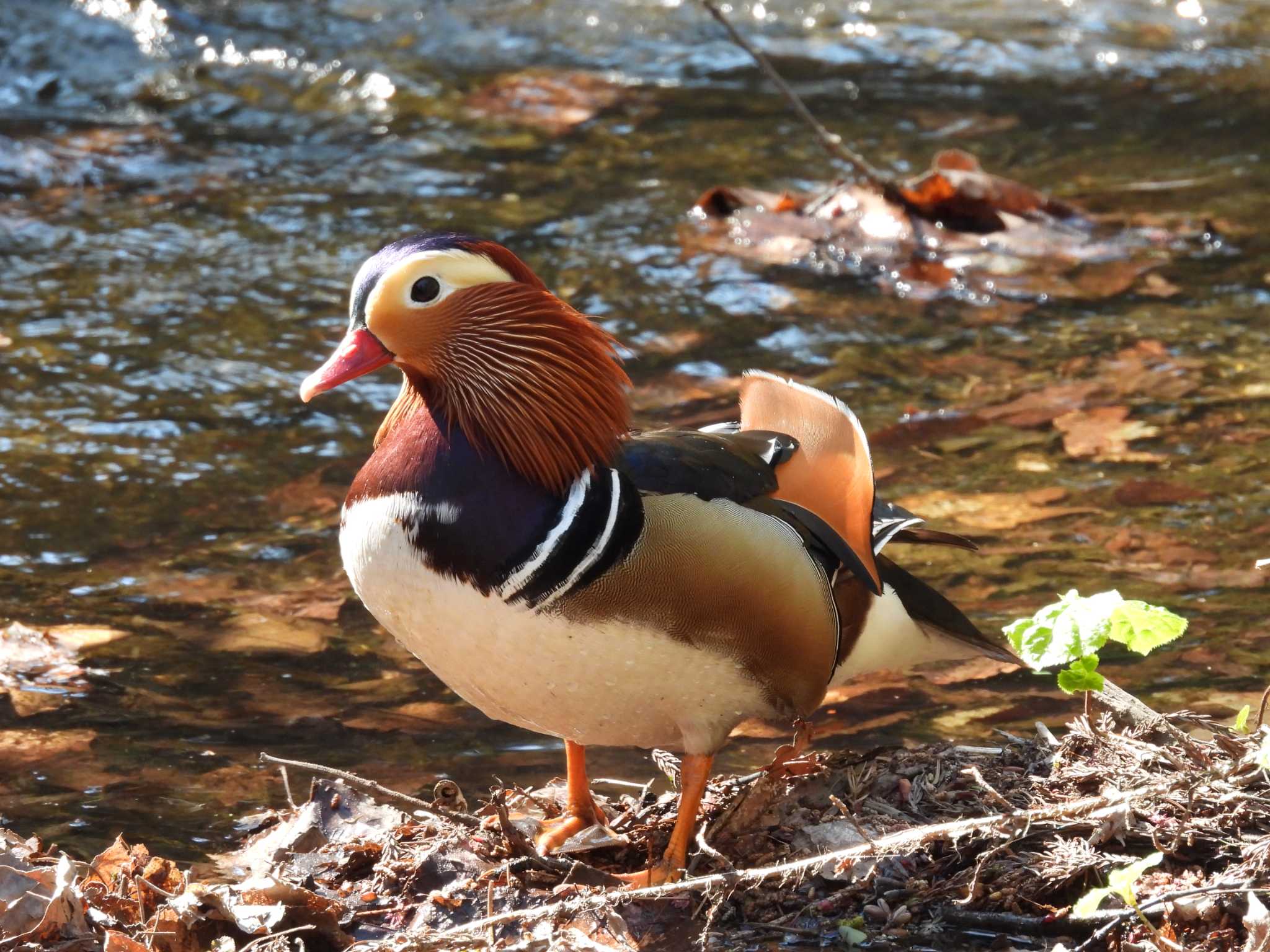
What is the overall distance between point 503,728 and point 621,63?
730 centimetres

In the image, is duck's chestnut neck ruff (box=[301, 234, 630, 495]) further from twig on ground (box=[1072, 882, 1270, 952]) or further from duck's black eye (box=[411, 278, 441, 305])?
twig on ground (box=[1072, 882, 1270, 952])

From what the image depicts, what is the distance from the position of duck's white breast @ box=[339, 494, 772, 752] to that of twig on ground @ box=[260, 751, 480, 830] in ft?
0.81

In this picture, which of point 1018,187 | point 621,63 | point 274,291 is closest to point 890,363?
point 1018,187

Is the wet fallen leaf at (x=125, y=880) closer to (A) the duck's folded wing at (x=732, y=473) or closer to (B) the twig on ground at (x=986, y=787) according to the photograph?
(A) the duck's folded wing at (x=732, y=473)

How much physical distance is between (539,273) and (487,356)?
4.23 m

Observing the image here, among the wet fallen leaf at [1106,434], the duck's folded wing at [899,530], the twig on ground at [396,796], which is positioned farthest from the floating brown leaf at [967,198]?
the twig on ground at [396,796]

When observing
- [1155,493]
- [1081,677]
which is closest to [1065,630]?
[1081,677]

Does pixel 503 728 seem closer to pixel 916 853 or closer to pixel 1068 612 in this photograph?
pixel 916 853

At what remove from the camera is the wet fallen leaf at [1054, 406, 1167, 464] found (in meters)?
5.80

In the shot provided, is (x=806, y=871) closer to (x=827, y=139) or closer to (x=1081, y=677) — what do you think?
(x=1081, y=677)

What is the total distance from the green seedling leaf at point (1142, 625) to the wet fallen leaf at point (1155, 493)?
7.74 ft

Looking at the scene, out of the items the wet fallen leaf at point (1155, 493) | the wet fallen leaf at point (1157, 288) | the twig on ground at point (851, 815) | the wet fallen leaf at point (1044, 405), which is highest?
the twig on ground at point (851, 815)

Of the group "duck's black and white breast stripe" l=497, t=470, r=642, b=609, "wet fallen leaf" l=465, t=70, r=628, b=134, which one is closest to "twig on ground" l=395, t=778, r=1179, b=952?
"duck's black and white breast stripe" l=497, t=470, r=642, b=609

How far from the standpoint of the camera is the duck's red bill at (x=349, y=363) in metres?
3.16
